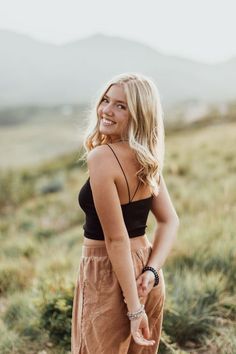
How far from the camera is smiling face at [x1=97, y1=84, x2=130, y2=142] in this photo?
8.75ft

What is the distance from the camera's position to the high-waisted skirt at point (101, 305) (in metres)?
2.68

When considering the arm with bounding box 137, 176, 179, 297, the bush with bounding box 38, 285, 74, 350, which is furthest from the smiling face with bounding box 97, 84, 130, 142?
the bush with bounding box 38, 285, 74, 350

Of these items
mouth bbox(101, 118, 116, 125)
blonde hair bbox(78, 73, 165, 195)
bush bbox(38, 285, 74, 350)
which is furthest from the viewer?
bush bbox(38, 285, 74, 350)

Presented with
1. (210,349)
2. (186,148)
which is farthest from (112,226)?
(186,148)

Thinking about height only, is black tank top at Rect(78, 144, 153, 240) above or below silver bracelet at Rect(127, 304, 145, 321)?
above

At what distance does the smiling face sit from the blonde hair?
34 mm

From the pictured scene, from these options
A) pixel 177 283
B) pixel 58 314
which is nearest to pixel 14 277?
pixel 58 314

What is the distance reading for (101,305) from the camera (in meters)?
2.69

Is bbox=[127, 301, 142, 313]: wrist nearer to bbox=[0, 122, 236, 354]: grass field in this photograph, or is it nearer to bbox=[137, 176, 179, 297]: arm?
bbox=[137, 176, 179, 297]: arm

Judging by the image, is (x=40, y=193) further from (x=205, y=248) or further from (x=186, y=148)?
(x=205, y=248)

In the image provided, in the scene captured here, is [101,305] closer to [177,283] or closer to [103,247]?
[103,247]

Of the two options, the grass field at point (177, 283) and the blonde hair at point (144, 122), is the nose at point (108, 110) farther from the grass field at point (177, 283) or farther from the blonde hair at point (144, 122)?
the grass field at point (177, 283)

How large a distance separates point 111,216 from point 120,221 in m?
0.05

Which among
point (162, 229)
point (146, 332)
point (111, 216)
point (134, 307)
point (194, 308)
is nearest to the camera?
point (111, 216)
